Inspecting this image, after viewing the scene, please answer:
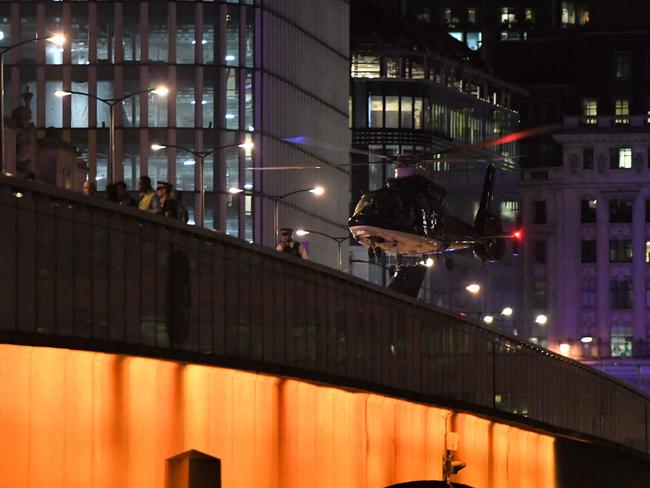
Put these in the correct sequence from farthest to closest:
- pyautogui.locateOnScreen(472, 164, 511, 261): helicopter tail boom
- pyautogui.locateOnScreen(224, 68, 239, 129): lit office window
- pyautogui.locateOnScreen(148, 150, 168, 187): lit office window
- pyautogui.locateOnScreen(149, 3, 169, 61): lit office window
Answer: pyautogui.locateOnScreen(224, 68, 239, 129): lit office window
pyautogui.locateOnScreen(148, 150, 168, 187): lit office window
pyautogui.locateOnScreen(149, 3, 169, 61): lit office window
pyautogui.locateOnScreen(472, 164, 511, 261): helicopter tail boom

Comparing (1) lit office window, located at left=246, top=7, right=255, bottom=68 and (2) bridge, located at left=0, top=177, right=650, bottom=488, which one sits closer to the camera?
(2) bridge, located at left=0, top=177, right=650, bottom=488

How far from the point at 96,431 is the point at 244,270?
8.17 meters

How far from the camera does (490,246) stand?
76375 millimetres

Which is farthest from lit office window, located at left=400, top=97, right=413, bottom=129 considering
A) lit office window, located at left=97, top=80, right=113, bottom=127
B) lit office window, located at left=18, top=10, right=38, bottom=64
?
lit office window, located at left=18, top=10, right=38, bottom=64

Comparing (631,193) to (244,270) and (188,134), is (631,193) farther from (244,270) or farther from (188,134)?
(244,270)

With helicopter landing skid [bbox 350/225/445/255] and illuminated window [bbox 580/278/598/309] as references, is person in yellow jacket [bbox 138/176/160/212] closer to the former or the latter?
helicopter landing skid [bbox 350/225/445/255]

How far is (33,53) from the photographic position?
113 meters

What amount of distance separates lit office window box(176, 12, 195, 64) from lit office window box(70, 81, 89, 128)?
486 cm

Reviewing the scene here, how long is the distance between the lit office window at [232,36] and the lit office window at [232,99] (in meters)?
0.54

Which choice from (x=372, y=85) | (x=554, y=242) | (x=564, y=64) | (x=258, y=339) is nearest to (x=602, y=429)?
(x=258, y=339)

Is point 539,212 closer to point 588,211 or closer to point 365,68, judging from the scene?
point 588,211

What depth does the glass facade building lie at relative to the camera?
11188 cm

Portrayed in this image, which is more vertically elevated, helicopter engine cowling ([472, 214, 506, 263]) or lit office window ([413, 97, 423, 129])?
lit office window ([413, 97, 423, 129])

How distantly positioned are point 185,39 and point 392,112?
48.4 meters
